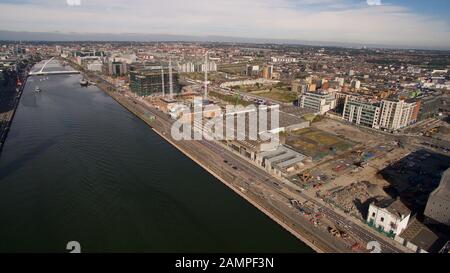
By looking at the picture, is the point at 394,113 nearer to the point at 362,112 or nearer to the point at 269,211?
the point at 362,112

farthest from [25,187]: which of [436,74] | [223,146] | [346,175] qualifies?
[436,74]

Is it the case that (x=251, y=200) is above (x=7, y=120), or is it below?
below

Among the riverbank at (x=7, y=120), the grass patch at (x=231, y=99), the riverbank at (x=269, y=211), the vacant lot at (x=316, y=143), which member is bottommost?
the riverbank at (x=269, y=211)

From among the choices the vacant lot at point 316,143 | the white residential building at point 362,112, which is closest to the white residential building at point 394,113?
the white residential building at point 362,112

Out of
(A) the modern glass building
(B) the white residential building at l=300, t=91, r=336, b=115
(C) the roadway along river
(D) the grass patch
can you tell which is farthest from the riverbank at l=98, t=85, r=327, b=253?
(B) the white residential building at l=300, t=91, r=336, b=115

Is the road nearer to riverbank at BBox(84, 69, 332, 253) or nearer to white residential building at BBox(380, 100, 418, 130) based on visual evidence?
riverbank at BBox(84, 69, 332, 253)

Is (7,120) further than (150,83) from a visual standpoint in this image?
No

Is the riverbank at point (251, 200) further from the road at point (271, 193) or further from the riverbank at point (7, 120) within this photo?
the riverbank at point (7, 120)

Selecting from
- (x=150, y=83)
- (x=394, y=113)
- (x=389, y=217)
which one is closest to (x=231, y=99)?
(x=150, y=83)
